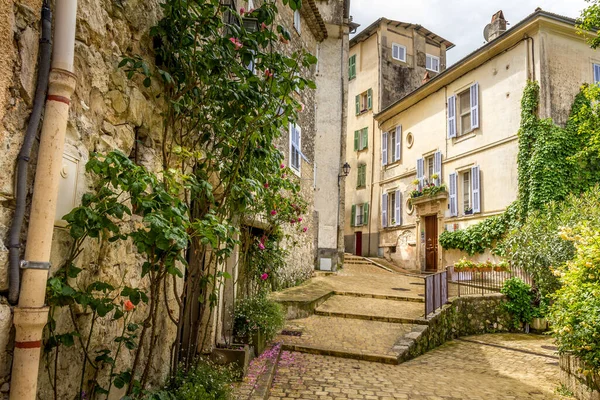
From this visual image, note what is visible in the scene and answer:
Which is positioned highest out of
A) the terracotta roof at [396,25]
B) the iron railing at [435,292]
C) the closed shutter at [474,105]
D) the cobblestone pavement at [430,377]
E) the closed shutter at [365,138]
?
the terracotta roof at [396,25]

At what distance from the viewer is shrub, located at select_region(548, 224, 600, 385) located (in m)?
5.15

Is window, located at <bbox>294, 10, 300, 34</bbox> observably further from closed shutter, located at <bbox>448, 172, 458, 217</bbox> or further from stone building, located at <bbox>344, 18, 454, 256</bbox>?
stone building, located at <bbox>344, 18, 454, 256</bbox>

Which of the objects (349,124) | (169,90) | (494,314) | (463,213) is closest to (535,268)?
(494,314)

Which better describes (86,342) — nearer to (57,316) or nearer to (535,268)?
(57,316)

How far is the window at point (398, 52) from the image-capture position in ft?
70.5

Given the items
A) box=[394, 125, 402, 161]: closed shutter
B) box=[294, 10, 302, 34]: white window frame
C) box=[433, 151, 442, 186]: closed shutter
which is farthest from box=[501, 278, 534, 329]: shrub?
box=[394, 125, 402, 161]: closed shutter

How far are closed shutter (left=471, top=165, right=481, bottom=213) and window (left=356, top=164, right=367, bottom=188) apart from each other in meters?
7.29

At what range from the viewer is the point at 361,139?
70.6ft

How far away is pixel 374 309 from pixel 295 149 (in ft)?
15.0

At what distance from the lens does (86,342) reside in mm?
2322

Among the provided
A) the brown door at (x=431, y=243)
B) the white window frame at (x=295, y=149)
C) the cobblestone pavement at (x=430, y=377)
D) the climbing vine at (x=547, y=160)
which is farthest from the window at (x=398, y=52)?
the cobblestone pavement at (x=430, y=377)

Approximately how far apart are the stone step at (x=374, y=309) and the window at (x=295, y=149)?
3.56 m

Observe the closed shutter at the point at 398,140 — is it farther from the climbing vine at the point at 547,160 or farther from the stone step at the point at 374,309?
the stone step at the point at 374,309

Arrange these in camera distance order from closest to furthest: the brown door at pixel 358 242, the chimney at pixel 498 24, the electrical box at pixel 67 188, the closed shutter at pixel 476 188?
the electrical box at pixel 67 188
the closed shutter at pixel 476 188
the chimney at pixel 498 24
the brown door at pixel 358 242
